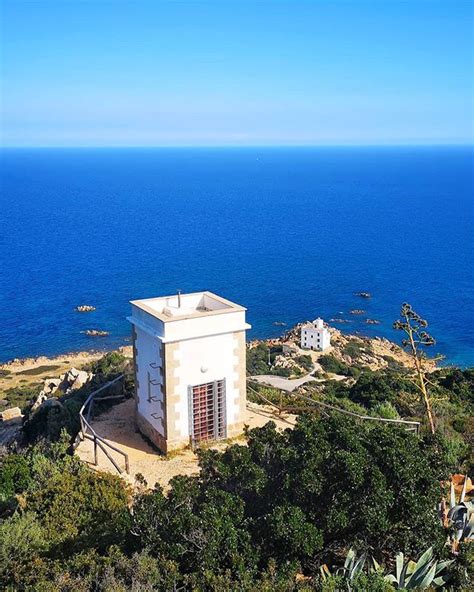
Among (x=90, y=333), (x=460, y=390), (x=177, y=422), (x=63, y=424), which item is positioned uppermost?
(x=177, y=422)

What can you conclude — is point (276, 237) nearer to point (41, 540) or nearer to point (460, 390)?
point (460, 390)

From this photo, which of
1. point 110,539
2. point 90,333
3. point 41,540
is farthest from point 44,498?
point 90,333

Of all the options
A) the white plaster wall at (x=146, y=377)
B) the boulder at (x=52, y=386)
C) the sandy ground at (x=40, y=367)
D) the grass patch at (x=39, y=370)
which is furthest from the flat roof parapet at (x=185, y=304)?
the grass patch at (x=39, y=370)

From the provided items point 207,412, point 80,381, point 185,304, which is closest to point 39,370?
point 80,381

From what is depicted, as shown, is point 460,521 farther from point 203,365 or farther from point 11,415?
point 11,415

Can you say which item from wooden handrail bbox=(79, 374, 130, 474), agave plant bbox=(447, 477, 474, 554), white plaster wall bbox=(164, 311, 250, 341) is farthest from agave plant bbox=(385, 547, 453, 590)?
white plaster wall bbox=(164, 311, 250, 341)

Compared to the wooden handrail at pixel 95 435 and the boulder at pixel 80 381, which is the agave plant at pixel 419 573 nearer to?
the wooden handrail at pixel 95 435
